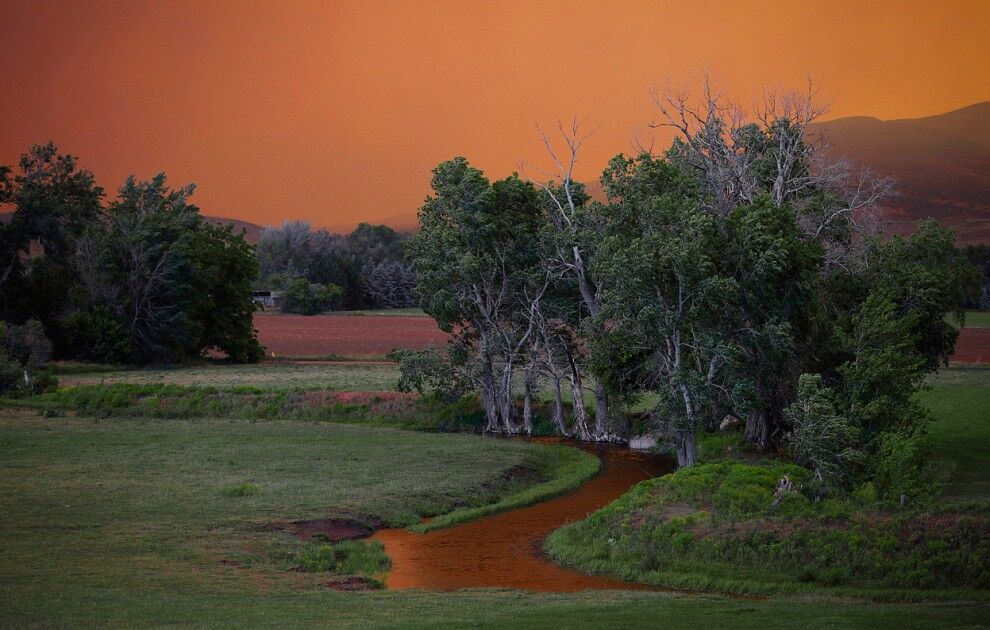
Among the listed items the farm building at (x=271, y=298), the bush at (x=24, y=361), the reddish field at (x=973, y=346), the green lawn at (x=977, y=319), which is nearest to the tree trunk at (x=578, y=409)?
the bush at (x=24, y=361)

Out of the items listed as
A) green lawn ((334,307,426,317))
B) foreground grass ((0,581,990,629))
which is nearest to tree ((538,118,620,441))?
foreground grass ((0,581,990,629))

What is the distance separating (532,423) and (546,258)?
381 inches

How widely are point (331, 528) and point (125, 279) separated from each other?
70.6 m

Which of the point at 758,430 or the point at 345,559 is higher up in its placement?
the point at 758,430

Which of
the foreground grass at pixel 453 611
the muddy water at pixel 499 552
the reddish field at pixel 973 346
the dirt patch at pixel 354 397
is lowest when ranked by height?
the muddy water at pixel 499 552

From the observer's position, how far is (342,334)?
129m

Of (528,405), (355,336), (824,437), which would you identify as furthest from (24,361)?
(824,437)

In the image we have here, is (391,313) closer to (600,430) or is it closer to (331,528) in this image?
(600,430)

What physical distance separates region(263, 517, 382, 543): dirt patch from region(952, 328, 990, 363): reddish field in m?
62.1

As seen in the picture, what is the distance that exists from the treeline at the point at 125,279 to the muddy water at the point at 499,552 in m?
61.4

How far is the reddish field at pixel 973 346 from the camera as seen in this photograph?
82.6 meters

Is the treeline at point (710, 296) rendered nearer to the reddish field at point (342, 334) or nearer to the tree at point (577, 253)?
the tree at point (577, 253)

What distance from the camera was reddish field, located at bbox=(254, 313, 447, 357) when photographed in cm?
10800

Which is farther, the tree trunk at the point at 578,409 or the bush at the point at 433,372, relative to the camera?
the bush at the point at 433,372
